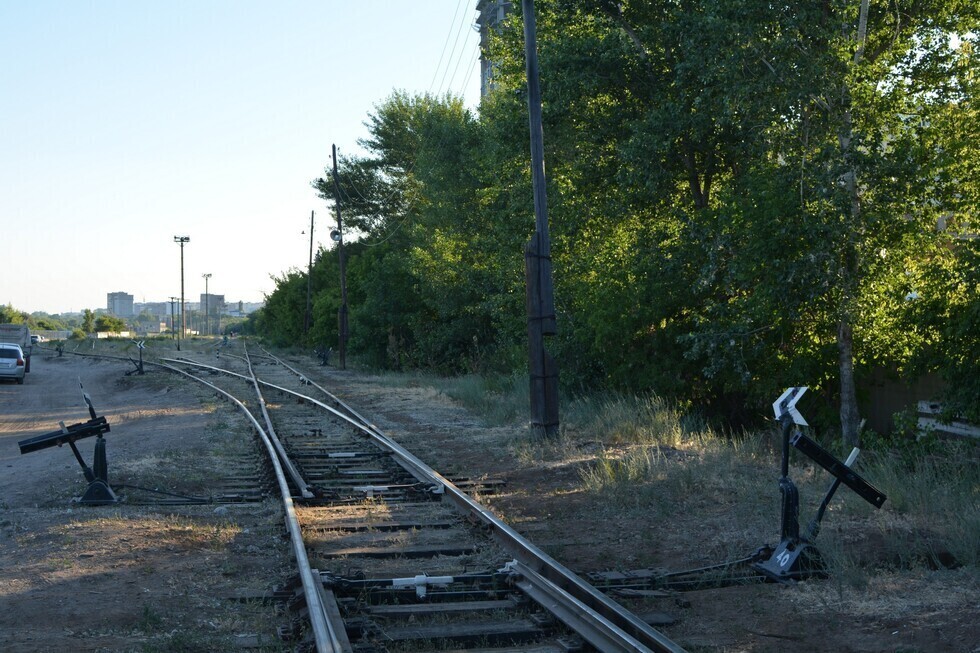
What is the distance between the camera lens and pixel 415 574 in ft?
26.6

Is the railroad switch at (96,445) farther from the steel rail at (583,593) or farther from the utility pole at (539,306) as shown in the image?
the utility pole at (539,306)

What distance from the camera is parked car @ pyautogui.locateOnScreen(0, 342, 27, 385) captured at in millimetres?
43562

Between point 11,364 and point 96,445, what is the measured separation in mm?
36451

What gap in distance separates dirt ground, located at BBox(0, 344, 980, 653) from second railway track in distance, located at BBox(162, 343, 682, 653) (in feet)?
1.33

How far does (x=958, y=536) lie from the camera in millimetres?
8000

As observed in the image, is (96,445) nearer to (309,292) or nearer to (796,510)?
(796,510)

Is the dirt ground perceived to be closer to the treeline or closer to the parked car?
the treeline

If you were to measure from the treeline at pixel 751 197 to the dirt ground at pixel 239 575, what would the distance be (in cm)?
471

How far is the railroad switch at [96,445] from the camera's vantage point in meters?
11.0

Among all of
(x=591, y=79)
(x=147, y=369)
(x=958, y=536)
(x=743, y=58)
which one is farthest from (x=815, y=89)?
(x=147, y=369)

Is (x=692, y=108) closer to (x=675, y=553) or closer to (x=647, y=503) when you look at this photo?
(x=647, y=503)

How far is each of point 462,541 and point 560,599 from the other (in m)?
2.50

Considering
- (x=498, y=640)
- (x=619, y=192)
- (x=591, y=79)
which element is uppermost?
(x=591, y=79)

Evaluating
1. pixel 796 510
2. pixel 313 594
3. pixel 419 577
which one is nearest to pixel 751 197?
pixel 796 510
